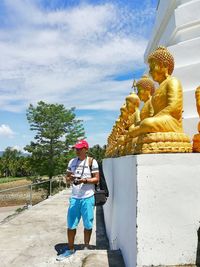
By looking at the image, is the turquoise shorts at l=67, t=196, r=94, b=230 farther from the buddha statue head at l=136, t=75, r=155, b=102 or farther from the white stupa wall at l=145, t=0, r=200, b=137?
the white stupa wall at l=145, t=0, r=200, b=137

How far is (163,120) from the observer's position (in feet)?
8.98

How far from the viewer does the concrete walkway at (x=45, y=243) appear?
3.33 m

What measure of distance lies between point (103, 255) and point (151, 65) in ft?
6.20

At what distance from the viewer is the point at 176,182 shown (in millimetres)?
2551

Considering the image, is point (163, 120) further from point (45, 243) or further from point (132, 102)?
point (45, 243)

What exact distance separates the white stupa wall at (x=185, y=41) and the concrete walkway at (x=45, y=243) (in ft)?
6.24

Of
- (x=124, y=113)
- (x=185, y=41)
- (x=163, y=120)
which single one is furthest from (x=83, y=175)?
(x=185, y=41)

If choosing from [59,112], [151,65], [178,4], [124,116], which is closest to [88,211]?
[124,116]

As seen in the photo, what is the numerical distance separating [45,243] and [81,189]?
140 cm

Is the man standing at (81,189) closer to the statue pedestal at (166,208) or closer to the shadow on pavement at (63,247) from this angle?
the shadow on pavement at (63,247)

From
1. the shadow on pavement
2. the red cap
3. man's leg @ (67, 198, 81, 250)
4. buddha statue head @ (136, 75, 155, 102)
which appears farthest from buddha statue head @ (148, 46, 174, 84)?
the shadow on pavement

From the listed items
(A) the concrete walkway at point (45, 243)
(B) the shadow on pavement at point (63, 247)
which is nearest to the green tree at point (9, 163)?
(A) the concrete walkway at point (45, 243)

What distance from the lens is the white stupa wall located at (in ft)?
14.6

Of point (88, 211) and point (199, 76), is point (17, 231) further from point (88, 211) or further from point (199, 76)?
point (199, 76)
